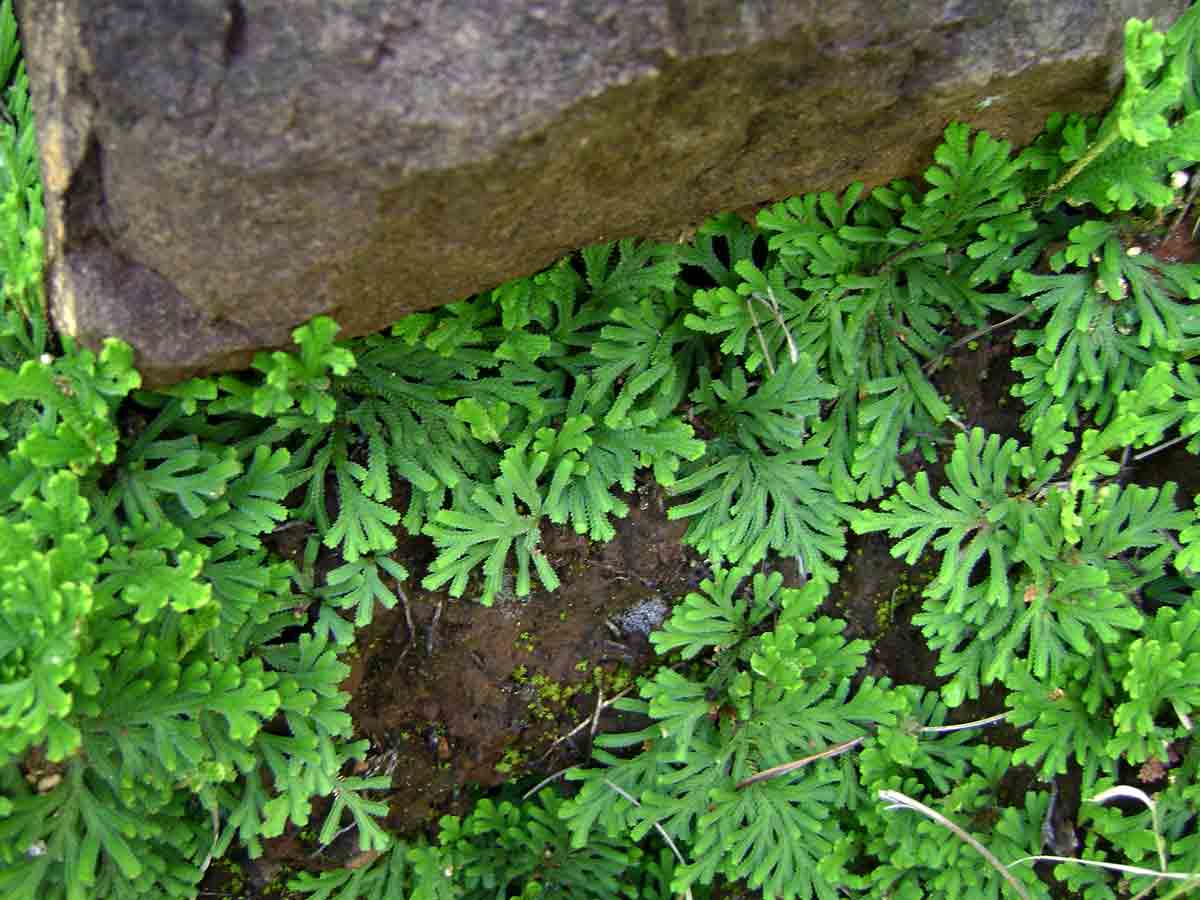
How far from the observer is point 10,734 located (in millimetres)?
2623

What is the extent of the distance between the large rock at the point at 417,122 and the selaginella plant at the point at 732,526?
0.20 meters

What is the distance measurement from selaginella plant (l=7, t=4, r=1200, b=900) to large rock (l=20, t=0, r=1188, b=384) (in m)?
0.20

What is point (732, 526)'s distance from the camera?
3361 millimetres

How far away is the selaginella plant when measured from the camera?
9.33 feet

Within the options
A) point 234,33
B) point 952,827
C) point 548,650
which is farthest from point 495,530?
point 952,827

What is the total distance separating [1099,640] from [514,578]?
2.19 m

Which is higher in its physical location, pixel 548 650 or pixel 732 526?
pixel 732 526

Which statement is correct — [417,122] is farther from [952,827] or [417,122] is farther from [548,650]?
[952,827]

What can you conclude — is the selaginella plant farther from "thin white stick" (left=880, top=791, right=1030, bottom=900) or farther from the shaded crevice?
the shaded crevice

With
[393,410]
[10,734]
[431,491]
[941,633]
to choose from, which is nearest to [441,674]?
[431,491]

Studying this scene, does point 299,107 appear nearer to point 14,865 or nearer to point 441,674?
point 441,674

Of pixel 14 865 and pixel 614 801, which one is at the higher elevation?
pixel 14 865

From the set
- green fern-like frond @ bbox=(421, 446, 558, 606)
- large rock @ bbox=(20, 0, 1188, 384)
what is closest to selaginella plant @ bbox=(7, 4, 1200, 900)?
green fern-like frond @ bbox=(421, 446, 558, 606)

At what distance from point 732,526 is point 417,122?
179 cm
